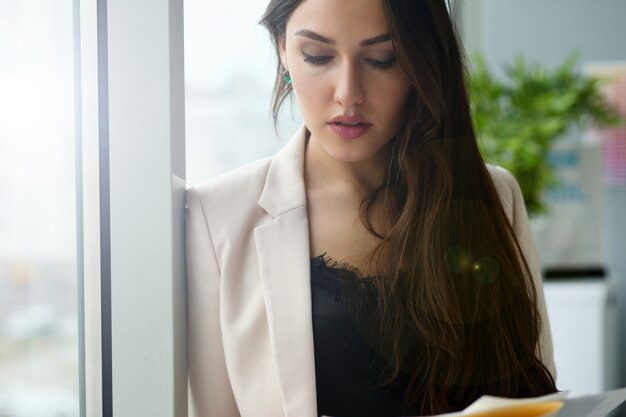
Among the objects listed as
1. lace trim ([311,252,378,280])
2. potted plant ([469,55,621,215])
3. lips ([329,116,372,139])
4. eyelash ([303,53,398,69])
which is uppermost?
Result: potted plant ([469,55,621,215])

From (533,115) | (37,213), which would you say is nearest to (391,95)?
(37,213)

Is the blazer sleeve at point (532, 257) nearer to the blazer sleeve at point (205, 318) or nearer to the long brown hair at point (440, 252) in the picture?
the long brown hair at point (440, 252)

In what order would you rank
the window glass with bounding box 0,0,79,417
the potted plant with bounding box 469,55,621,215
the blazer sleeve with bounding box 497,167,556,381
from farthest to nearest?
the potted plant with bounding box 469,55,621,215 < the blazer sleeve with bounding box 497,167,556,381 < the window glass with bounding box 0,0,79,417

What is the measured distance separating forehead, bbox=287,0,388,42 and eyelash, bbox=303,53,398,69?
→ 0.03 metres

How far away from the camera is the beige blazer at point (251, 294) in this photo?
1.00m

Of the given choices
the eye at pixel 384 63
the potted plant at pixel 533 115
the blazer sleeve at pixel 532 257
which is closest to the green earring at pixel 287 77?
the eye at pixel 384 63

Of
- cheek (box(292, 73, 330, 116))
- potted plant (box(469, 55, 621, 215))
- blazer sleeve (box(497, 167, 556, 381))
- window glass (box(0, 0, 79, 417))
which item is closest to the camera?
window glass (box(0, 0, 79, 417))

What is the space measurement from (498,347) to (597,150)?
2.16 meters

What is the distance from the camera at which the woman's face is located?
980 millimetres

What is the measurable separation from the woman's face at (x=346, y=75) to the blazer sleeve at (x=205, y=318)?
215mm

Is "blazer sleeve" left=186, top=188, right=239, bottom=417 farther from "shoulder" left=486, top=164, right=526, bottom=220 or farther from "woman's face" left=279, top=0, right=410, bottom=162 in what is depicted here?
"shoulder" left=486, top=164, right=526, bottom=220

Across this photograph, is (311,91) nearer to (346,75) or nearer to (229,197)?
(346,75)

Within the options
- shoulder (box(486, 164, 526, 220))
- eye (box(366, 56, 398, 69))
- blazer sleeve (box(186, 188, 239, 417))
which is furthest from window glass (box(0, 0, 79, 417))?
shoulder (box(486, 164, 526, 220))

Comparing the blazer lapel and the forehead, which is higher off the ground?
the forehead
